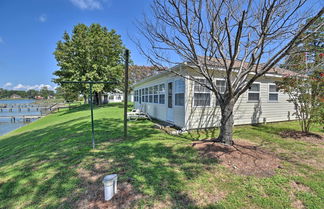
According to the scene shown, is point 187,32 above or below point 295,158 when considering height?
above

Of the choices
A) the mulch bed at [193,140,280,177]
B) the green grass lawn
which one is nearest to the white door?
the mulch bed at [193,140,280,177]

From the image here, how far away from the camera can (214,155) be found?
370 centimetres

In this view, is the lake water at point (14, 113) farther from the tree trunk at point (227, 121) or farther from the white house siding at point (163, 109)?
the tree trunk at point (227, 121)

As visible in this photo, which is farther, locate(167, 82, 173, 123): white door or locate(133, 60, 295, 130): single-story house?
locate(167, 82, 173, 123): white door

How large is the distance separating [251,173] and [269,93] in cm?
736

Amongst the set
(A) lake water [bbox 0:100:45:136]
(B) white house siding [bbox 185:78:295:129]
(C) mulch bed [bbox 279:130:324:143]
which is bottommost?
(A) lake water [bbox 0:100:45:136]

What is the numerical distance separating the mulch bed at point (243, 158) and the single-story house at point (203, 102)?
2.64 m

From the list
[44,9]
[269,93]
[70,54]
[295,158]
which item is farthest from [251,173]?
[70,54]

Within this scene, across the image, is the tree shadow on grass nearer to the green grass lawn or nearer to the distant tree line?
the green grass lawn

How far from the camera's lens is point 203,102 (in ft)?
22.9

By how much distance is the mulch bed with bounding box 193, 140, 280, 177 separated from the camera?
3.05 m

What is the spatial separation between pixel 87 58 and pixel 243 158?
19631 mm

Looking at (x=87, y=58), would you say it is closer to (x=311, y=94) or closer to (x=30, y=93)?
(x=311, y=94)

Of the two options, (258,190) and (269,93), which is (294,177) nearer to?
(258,190)
